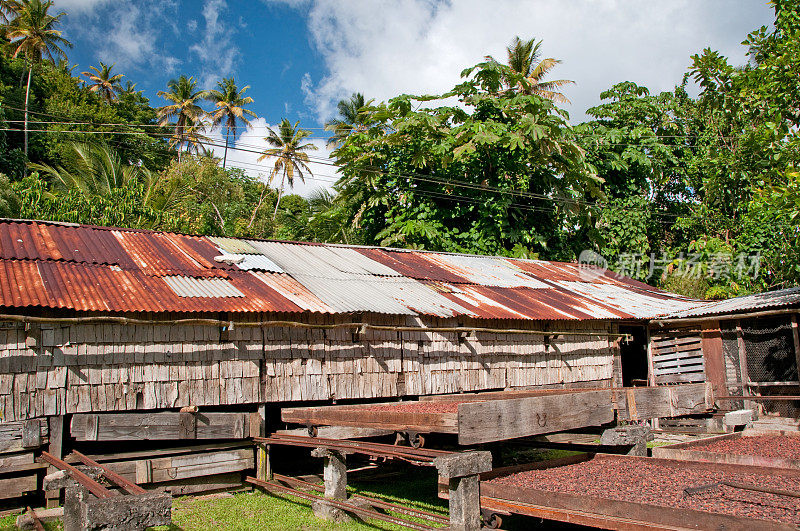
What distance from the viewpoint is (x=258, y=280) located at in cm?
1132

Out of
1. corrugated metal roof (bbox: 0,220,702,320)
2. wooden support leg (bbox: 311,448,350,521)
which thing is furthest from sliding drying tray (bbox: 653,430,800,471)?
corrugated metal roof (bbox: 0,220,702,320)

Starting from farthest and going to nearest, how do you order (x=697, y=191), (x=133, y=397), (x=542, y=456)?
1. (x=697, y=191)
2. (x=542, y=456)
3. (x=133, y=397)

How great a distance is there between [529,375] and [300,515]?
6.88 meters

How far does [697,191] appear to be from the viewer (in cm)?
2853

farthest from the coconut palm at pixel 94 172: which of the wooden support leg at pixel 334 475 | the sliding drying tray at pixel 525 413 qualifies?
the sliding drying tray at pixel 525 413

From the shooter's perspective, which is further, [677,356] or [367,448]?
[677,356]

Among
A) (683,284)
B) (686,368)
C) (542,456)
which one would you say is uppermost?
(683,284)

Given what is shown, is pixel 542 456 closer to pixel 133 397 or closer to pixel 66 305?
pixel 133 397

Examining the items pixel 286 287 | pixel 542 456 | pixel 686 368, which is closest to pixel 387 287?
pixel 286 287

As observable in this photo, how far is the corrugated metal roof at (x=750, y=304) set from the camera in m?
13.8

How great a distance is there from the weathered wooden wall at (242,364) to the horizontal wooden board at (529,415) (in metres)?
4.91

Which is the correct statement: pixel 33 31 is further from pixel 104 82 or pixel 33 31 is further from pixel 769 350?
pixel 769 350

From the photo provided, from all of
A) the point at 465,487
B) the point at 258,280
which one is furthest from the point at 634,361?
the point at 465,487

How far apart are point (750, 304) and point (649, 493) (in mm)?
10825
